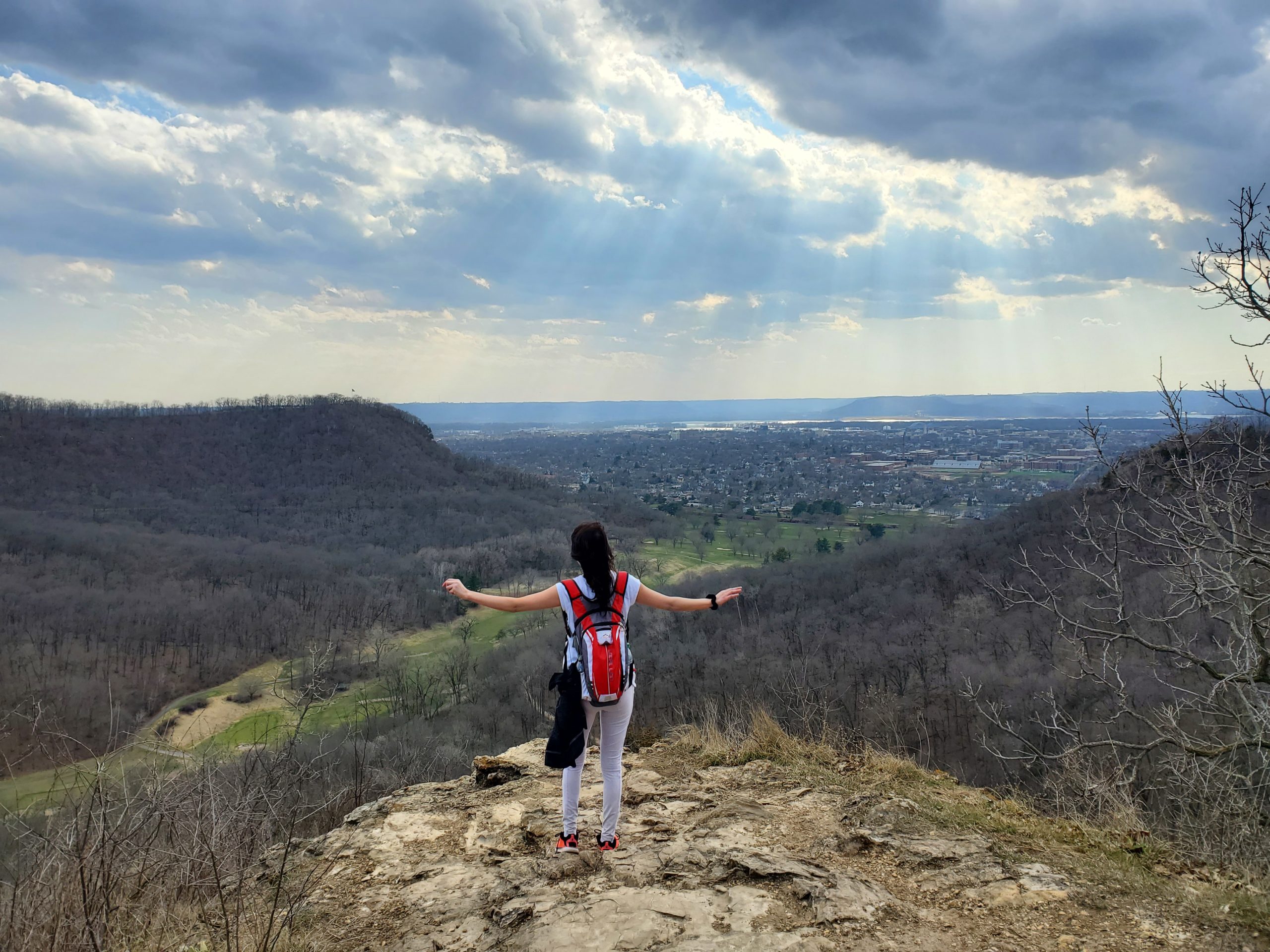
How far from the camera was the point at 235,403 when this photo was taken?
5344 inches

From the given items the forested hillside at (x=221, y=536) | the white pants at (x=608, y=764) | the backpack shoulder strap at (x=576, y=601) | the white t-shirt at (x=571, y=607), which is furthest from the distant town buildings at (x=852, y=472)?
the backpack shoulder strap at (x=576, y=601)

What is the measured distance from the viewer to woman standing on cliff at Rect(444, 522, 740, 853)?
4.31 meters

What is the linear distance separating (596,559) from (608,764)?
1458 mm

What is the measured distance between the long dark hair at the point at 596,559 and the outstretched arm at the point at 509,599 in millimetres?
240

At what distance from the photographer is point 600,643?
4293 millimetres

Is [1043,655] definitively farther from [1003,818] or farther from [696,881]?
[696,881]

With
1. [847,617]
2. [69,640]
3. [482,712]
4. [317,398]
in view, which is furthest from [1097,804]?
[317,398]

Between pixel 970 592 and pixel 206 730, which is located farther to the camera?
pixel 970 592

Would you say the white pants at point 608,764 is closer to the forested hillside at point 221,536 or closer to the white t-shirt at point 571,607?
the white t-shirt at point 571,607

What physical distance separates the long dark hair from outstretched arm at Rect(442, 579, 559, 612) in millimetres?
240

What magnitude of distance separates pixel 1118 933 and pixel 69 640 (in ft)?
234

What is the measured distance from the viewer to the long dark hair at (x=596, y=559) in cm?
432

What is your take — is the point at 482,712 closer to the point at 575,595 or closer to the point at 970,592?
the point at 970,592

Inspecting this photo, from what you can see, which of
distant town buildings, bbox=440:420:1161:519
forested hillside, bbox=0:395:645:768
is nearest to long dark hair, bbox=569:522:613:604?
forested hillside, bbox=0:395:645:768
